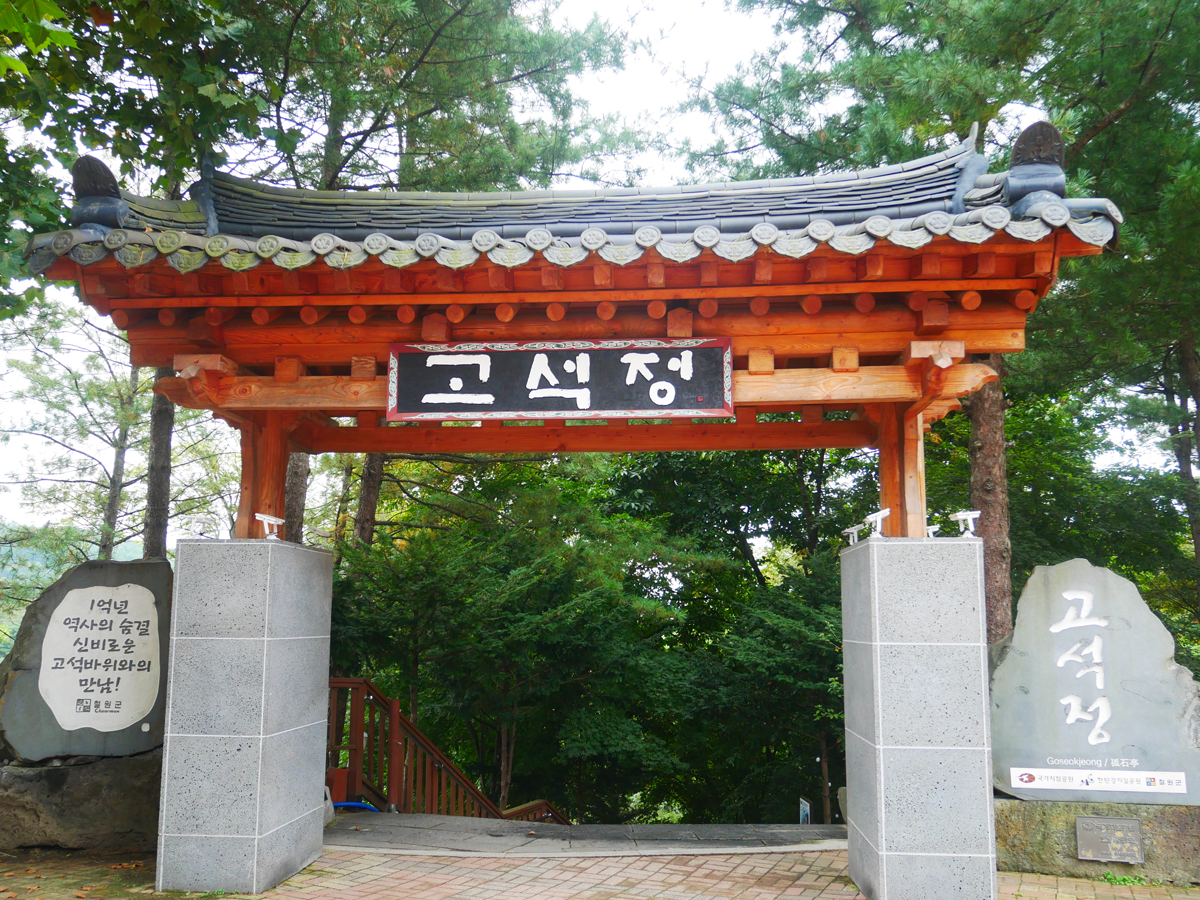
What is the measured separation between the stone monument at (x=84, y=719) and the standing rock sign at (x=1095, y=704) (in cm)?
552

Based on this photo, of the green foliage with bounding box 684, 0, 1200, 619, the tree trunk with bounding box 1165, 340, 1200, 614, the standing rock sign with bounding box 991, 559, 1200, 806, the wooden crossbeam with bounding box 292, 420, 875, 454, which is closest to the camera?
the standing rock sign with bounding box 991, 559, 1200, 806

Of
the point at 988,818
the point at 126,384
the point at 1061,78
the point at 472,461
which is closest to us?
the point at 988,818

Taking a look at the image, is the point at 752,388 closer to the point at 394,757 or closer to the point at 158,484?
the point at 394,757

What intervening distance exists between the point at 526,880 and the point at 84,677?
313 centimetres

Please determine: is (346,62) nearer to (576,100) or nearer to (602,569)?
(576,100)

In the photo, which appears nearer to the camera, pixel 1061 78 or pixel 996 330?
pixel 996 330

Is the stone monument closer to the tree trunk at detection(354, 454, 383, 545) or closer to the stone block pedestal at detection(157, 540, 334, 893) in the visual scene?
the stone block pedestal at detection(157, 540, 334, 893)

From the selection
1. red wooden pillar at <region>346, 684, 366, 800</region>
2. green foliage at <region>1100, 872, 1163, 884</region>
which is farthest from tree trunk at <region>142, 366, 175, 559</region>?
green foliage at <region>1100, 872, 1163, 884</region>

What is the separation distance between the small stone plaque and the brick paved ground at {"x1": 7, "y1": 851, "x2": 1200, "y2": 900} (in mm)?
164

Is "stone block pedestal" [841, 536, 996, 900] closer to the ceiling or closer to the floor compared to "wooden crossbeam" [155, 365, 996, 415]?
closer to the floor

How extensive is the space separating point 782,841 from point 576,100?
8.84 metres

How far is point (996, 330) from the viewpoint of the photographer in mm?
4340

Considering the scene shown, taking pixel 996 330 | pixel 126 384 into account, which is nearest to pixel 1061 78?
pixel 996 330

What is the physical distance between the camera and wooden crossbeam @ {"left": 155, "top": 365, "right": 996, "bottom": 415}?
175 inches
